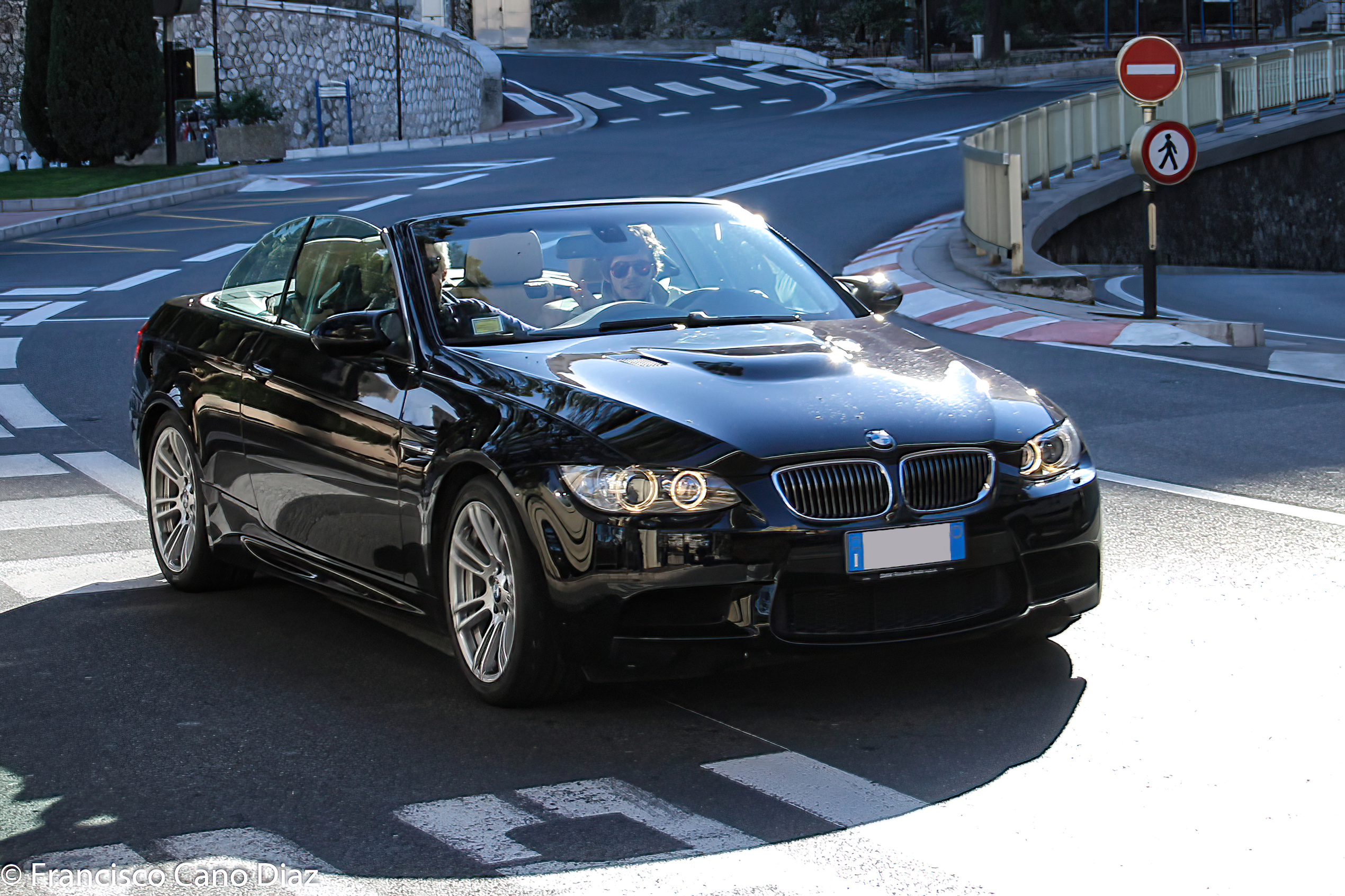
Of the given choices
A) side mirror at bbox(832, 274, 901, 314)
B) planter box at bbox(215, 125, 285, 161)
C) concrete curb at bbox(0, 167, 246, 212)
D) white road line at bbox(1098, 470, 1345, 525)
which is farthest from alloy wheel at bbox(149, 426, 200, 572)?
planter box at bbox(215, 125, 285, 161)

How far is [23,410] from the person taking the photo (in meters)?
12.2

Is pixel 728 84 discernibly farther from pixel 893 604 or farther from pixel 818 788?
pixel 818 788

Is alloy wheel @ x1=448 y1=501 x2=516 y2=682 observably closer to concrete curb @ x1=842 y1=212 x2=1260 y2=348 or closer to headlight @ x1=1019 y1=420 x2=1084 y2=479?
headlight @ x1=1019 y1=420 x2=1084 y2=479

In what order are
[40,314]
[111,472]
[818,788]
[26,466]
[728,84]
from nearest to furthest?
1. [818,788]
2. [111,472]
3. [26,466]
4. [40,314]
5. [728,84]

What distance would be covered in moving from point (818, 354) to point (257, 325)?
2.27 metres

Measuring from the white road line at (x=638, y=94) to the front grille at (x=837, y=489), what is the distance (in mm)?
45467

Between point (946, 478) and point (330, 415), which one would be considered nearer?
point (946, 478)

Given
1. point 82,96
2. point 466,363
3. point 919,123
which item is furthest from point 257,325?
point 919,123

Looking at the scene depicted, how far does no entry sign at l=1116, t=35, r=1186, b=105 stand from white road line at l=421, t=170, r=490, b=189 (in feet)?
55.3

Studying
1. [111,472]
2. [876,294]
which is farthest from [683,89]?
[876,294]

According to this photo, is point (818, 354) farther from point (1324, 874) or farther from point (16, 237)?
point (16, 237)

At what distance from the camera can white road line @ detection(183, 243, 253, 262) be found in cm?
2312

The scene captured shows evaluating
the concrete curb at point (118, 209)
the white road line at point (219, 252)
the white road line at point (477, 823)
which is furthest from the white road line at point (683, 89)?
the white road line at point (477, 823)

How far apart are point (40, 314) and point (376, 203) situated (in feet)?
33.4
